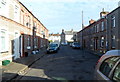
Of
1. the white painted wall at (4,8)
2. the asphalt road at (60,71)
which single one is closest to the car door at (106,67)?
the asphalt road at (60,71)

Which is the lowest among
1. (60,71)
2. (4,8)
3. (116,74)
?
(60,71)

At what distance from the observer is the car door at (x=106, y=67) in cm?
283

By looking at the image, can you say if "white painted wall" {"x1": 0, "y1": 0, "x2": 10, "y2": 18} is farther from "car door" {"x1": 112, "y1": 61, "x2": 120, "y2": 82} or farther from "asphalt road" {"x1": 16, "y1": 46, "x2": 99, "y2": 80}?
"car door" {"x1": 112, "y1": 61, "x2": 120, "y2": 82}

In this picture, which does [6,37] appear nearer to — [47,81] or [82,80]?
[47,81]

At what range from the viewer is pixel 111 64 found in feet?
9.52

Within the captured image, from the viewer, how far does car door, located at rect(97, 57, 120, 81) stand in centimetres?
283

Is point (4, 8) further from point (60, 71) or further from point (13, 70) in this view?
point (60, 71)

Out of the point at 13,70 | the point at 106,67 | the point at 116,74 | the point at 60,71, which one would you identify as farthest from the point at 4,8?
the point at 116,74

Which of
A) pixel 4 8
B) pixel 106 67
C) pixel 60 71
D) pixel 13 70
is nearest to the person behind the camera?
pixel 106 67

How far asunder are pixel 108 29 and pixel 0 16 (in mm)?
15425

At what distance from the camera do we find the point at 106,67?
3.10 m

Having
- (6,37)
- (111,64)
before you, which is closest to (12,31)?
(6,37)

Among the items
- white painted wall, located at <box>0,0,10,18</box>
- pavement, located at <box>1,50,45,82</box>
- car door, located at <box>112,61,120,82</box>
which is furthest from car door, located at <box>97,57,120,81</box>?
white painted wall, located at <box>0,0,10,18</box>

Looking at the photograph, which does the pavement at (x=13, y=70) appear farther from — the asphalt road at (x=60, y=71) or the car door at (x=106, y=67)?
the car door at (x=106, y=67)
